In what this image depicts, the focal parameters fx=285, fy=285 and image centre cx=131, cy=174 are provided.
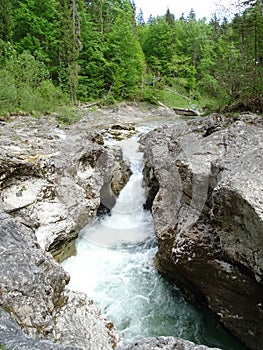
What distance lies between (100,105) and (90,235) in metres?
21.4

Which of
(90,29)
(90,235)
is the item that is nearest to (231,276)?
(90,235)

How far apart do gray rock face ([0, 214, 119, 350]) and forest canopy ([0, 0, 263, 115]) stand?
32.6 feet

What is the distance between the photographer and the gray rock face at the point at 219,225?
4.88 meters

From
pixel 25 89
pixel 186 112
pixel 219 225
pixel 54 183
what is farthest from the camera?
pixel 186 112

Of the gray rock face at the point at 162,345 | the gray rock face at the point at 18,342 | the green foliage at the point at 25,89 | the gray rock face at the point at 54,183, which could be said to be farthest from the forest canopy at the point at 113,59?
the gray rock face at the point at 18,342

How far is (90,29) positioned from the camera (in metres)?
33.1

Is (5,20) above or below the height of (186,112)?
above

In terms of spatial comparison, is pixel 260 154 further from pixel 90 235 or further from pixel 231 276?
pixel 90 235

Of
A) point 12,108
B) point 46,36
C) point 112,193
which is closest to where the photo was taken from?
point 112,193

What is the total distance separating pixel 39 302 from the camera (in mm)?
3617

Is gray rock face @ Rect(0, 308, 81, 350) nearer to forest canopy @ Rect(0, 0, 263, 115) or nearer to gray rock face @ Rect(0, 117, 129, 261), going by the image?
gray rock face @ Rect(0, 117, 129, 261)

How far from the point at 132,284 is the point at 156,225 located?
158 centimetres

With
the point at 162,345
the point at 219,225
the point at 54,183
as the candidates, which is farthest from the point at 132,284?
the point at 162,345

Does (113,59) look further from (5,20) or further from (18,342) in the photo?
(18,342)
